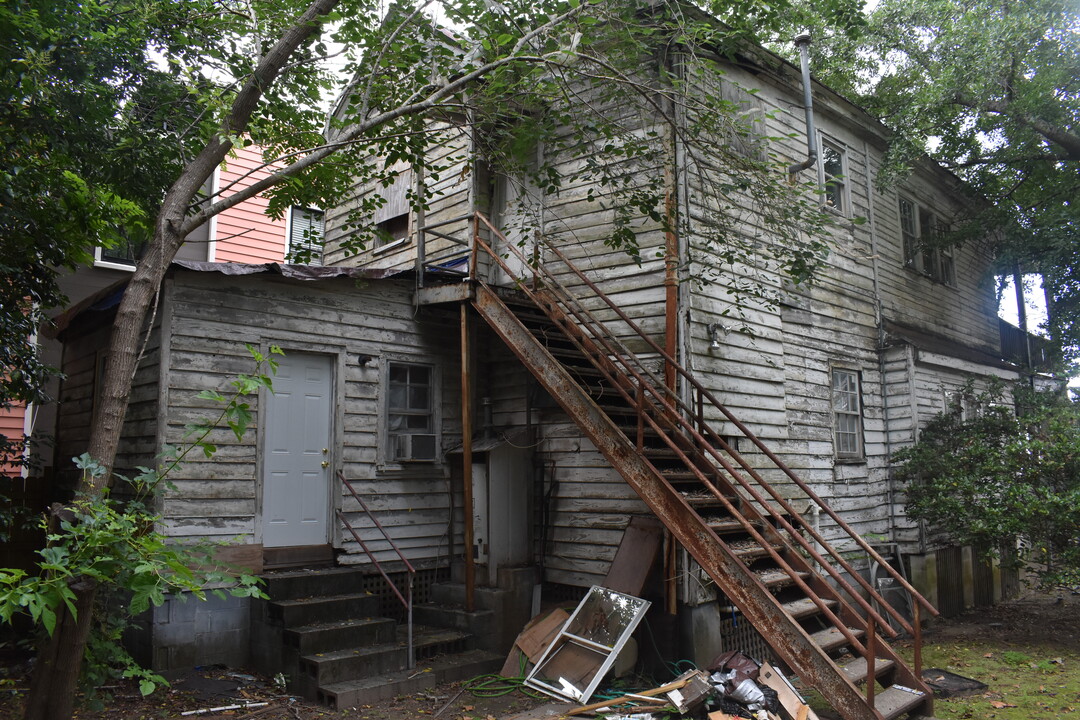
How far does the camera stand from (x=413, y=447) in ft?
31.9

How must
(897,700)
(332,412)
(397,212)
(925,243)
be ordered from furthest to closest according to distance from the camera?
(925,243)
(397,212)
(332,412)
(897,700)

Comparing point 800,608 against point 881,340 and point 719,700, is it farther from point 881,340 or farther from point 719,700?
point 881,340

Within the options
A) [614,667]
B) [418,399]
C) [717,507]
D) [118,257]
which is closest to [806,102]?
[717,507]

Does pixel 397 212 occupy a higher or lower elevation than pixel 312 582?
higher

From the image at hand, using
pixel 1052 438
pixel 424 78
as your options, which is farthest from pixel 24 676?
pixel 1052 438

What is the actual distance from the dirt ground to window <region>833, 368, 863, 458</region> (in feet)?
9.88

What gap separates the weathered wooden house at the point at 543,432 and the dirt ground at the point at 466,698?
1.06 ft

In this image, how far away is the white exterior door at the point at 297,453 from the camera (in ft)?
28.3

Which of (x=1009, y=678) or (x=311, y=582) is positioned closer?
(x=311, y=582)

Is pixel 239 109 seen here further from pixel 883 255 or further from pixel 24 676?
pixel 883 255

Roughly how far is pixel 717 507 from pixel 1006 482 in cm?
541

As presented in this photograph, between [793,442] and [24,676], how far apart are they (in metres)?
9.11

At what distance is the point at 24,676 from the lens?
7344 millimetres

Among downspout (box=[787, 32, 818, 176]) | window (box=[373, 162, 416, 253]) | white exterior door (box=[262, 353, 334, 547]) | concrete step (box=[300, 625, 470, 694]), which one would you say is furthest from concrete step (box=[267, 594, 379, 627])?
downspout (box=[787, 32, 818, 176])
